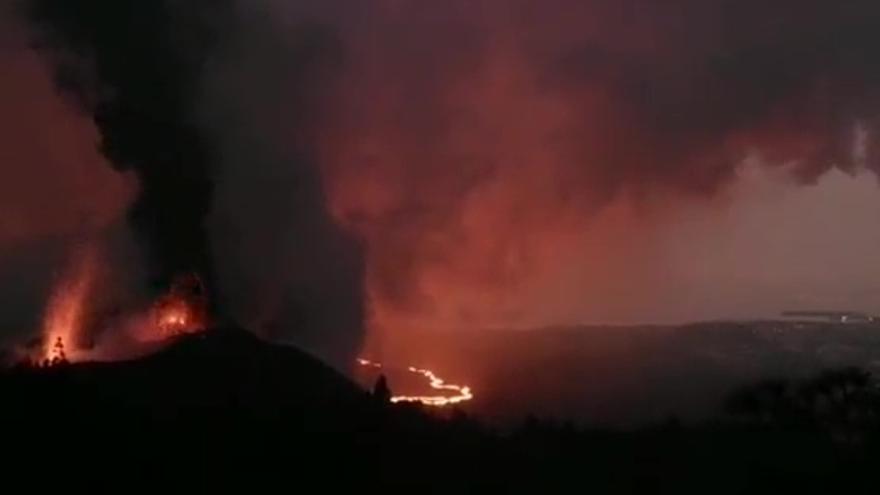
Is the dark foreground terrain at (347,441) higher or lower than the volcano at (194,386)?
lower

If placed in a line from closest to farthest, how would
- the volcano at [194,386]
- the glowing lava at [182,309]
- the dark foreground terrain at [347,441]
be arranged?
the dark foreground terrain at [347,441] → the volcano at [194,386] → the glowing lava at [182,309]

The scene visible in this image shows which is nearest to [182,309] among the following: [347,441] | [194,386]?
[194,386]

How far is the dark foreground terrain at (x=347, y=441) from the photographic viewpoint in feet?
288

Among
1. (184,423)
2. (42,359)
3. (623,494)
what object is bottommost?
(623,494)

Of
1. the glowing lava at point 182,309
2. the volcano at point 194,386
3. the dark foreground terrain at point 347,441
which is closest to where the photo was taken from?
the dark foreground terrain at point 347,441

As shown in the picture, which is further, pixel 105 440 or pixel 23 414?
pixel 23 414

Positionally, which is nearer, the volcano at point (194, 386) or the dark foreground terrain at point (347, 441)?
the dark foreground terrain at point (347, 441)

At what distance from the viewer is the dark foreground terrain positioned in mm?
87750

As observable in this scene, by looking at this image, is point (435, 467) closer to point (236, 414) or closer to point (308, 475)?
point (308, 475)

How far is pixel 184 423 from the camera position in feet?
349

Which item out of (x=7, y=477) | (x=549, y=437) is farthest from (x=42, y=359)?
(x=7, y=477)

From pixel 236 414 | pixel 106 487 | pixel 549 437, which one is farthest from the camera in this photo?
pixel 549 437

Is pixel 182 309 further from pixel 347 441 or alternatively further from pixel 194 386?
pixel 347 441

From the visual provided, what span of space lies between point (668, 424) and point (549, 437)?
12175mm
